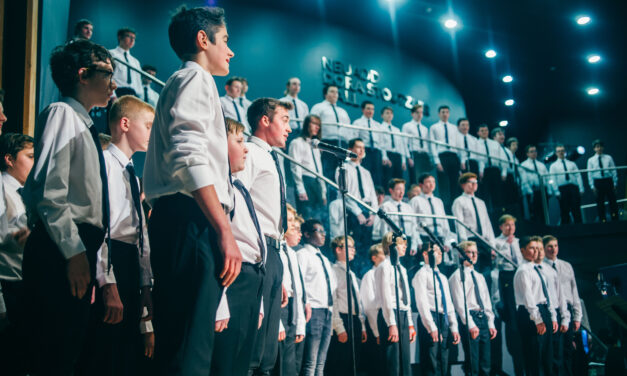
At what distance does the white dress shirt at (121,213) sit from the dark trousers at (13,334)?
1.07 feet

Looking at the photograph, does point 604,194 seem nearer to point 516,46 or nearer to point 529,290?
point 516,46

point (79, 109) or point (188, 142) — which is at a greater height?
point (79, 109)

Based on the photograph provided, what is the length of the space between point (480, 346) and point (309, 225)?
266cm

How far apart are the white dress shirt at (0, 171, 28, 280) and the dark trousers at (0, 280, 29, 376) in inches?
2.0

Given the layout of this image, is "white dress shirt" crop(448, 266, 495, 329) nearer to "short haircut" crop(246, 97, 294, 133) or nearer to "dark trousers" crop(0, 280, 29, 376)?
"short haircut" crop(246, 97, 294, 133)

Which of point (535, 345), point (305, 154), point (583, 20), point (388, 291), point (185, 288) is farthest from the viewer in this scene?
point (583, 20)

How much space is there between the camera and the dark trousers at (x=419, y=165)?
28.3ft

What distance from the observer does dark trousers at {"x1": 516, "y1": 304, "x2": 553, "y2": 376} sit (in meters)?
6.21

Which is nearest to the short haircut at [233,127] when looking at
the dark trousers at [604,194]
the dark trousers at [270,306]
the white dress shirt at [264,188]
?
the white dress shirt at [264,188]

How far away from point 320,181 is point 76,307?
15.2 feet

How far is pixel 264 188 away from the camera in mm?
2428

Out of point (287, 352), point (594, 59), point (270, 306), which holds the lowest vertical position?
point (287, 352)

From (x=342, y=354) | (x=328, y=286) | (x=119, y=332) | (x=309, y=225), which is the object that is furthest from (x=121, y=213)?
(x=342, y=354)

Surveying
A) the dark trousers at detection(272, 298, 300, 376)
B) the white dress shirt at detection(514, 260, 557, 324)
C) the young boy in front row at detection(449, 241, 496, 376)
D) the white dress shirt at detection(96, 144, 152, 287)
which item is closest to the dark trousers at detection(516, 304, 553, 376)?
the white dress shirt at detection(514, 260, 557, 324)
